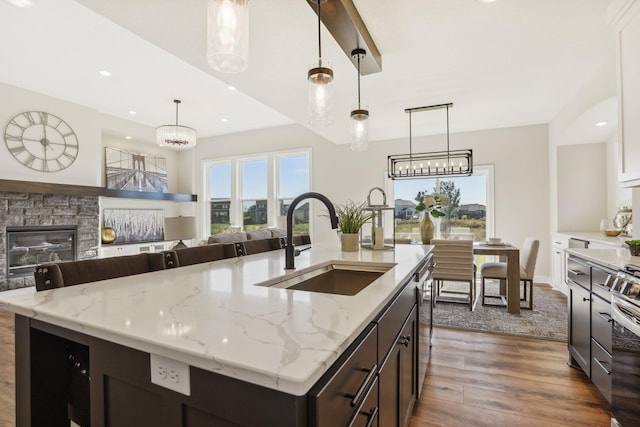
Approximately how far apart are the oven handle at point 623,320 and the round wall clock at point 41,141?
6739 mm

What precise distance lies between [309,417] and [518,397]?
2.12m

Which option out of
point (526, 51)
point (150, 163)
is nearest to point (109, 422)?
point (526, 51)

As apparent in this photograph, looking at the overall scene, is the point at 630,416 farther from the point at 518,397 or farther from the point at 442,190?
the point at 442,190

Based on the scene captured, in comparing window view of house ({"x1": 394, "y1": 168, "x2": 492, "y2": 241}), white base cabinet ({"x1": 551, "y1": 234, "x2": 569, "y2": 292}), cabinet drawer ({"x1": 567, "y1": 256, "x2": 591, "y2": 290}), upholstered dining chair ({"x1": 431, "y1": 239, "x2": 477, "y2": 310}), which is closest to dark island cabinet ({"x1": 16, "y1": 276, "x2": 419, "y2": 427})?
cabinet drawer ({"x1": 567, "y1": 256, "x2": 591, "y2": 290})

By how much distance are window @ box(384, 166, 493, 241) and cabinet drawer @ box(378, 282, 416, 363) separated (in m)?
4.07

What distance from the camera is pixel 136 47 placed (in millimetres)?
3377

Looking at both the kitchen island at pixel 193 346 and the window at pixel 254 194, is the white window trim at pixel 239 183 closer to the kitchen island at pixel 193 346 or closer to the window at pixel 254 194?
the window at pixel 254 194

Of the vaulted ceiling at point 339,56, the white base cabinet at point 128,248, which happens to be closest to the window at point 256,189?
the white base cabinet at point 128,248

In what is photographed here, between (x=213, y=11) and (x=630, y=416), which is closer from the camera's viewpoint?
(x=213, y=11)

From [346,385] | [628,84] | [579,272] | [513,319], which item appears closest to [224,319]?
[346,385]

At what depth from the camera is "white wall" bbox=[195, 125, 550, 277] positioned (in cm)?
A: 519

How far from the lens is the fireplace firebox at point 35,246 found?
15.0ft

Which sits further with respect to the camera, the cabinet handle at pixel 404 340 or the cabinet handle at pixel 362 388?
the cabinet handle at pixel 404 340

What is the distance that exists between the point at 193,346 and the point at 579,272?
2613mm
